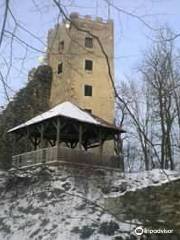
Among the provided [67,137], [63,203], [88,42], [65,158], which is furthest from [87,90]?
[88,42]

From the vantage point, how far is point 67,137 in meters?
31.4

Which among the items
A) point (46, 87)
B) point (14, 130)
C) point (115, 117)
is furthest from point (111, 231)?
point (115, 117)

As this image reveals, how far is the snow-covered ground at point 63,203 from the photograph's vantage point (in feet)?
58.6

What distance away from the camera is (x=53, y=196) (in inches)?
858

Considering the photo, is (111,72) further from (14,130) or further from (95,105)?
(95,105)

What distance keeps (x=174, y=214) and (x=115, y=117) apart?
2098 centimetres

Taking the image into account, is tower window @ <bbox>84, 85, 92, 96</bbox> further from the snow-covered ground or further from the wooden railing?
the snow-covered ground

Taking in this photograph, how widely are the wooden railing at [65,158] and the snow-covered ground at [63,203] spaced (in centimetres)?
77

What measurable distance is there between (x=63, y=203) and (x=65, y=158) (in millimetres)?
5898

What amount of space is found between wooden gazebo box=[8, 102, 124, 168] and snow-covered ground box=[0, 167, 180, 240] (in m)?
1.01

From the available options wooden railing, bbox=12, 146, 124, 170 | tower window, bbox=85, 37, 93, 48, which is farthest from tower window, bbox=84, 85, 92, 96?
tower window, bbox=85, 37, 93, 48

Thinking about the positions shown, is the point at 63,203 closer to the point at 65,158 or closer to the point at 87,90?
the point at 65,158

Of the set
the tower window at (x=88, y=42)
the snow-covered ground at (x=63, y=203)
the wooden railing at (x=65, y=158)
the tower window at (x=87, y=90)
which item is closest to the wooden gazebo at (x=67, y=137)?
the wooden railing at (x=65, y=158)

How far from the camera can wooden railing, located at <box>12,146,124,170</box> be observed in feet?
87.6
